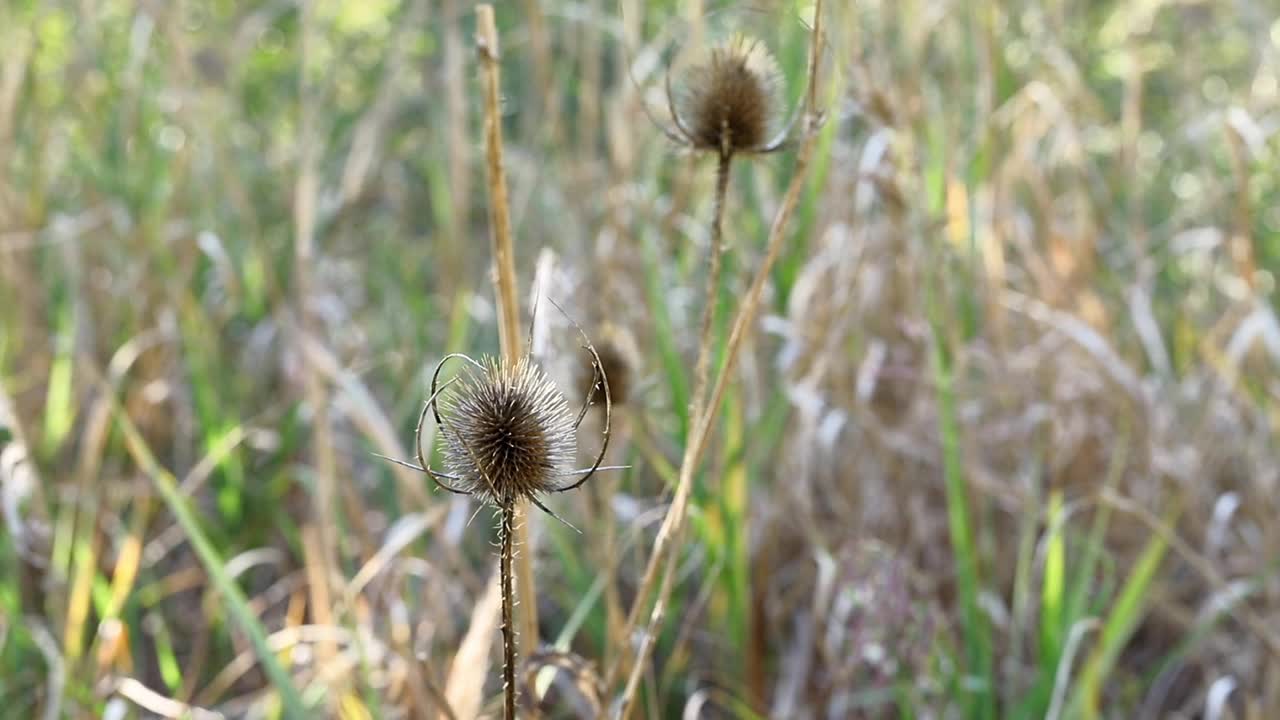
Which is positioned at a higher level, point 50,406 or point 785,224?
point 785,224

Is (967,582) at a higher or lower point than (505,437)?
lower

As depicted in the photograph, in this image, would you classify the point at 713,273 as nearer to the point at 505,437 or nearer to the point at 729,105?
the point at 729,105

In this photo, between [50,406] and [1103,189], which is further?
[1103,189]

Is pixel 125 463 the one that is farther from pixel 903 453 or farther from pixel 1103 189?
pixel 1103 189

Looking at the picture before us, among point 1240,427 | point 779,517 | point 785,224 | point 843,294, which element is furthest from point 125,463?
point 1240,427

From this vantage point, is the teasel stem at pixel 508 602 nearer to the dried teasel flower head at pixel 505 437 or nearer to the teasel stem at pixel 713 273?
the dried teasel flower head at pixel 505 437

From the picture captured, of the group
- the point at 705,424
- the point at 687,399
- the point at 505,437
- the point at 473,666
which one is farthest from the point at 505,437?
the point at 687,399

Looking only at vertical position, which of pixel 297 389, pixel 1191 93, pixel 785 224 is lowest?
pixel 297 389

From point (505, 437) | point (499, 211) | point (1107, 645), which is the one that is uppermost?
point (499, 211)
